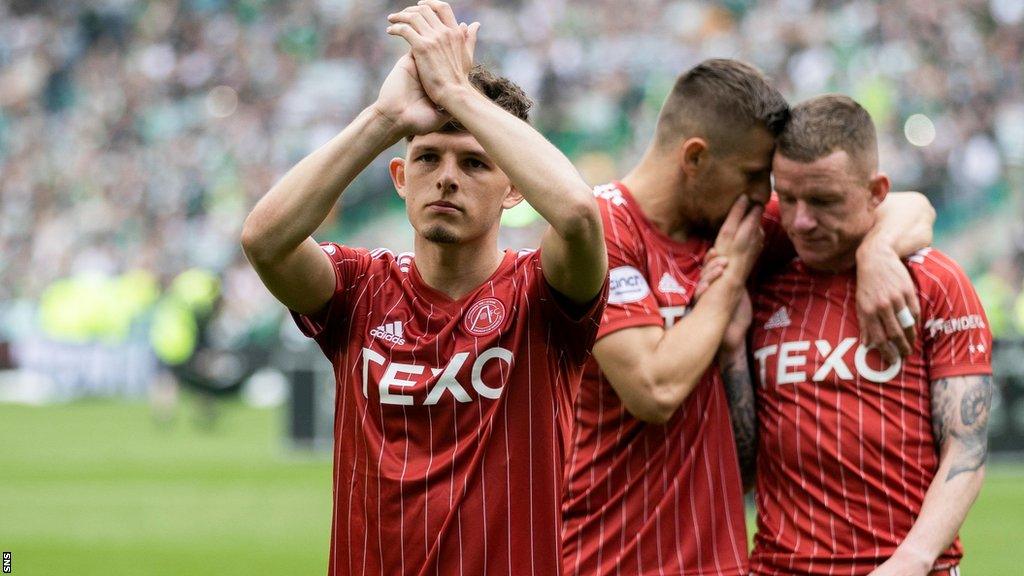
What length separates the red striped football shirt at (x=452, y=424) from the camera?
3111 mm

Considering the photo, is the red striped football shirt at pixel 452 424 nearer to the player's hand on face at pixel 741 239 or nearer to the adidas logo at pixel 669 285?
the adidas logo at pixel 669 285

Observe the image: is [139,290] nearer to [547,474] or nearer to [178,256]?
[178,256]

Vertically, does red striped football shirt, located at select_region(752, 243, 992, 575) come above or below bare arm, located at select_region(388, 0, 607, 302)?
below

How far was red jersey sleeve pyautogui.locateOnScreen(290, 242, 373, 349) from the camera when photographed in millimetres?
3279

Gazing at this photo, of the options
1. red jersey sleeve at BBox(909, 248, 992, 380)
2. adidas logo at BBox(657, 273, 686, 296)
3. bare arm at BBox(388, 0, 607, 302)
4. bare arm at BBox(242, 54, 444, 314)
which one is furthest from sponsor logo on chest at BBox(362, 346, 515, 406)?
red jersey sleeve at BBox(909, 248, 992, 380)

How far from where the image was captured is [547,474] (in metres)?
3.18

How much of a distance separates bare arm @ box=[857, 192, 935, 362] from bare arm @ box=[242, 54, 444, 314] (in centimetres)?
132

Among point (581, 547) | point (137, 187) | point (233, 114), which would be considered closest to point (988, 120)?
point (233, 114)

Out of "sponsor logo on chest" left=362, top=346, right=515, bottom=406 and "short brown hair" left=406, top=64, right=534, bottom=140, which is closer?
"sponsor logo on chest" left=362, top=346, right=515, bottom=406

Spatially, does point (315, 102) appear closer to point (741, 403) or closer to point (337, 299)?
point (741, 403)

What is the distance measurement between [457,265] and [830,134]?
3.71 ft

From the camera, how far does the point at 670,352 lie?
3600 mm

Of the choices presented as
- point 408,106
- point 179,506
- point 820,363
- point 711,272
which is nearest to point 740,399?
point 820,363

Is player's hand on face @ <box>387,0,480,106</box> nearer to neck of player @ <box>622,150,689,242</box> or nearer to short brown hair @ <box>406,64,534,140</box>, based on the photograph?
short brown hair @ <box>406,64,534,140</box>
